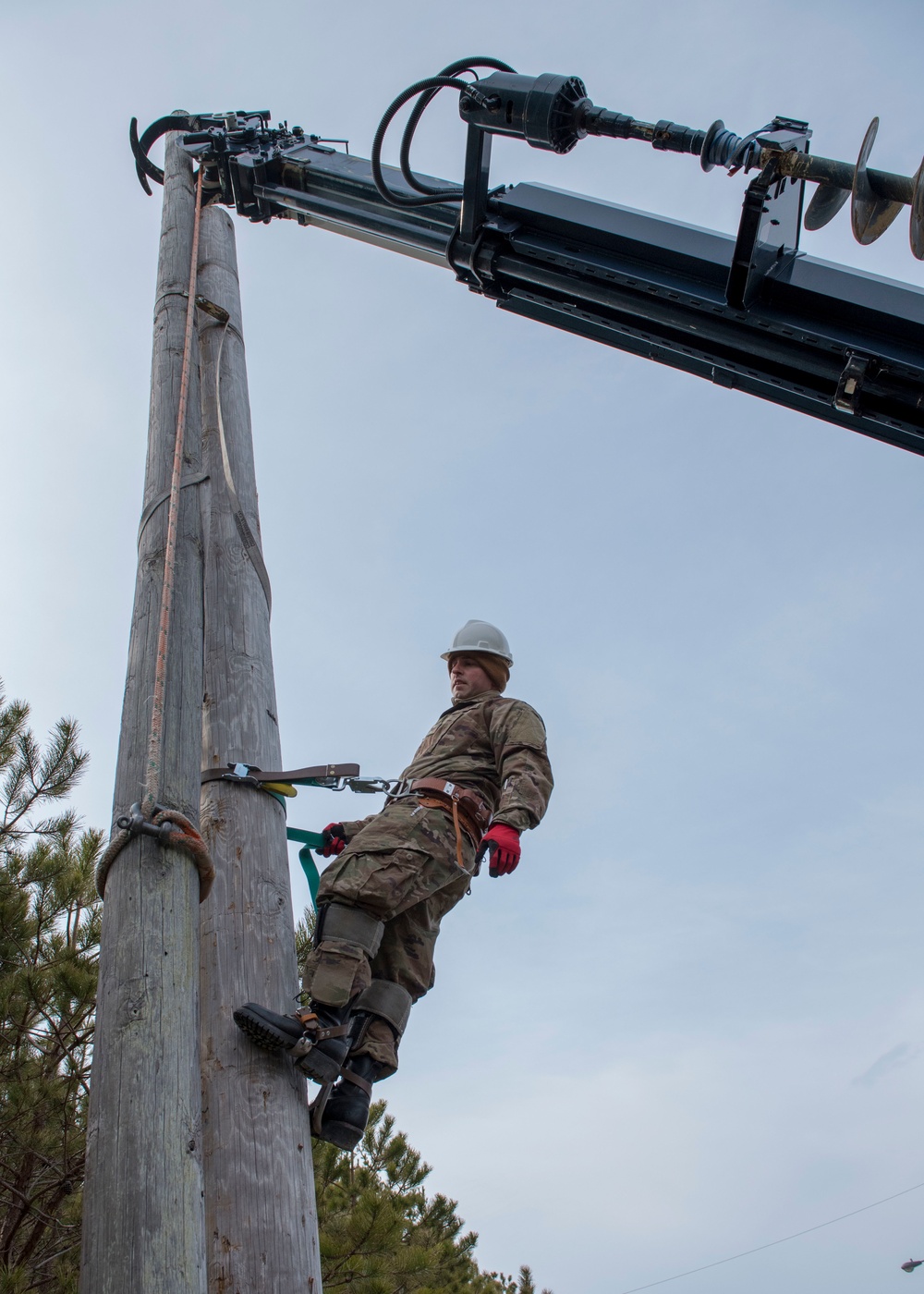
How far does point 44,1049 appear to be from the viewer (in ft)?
19.0

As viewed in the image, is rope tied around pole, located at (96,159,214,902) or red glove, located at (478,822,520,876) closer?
rope tied around pole, located at (96,159,214,902)

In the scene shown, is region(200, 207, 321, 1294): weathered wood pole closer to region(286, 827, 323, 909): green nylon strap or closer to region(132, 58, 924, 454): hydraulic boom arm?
region(286, 827, 323, 909): green nylon strap

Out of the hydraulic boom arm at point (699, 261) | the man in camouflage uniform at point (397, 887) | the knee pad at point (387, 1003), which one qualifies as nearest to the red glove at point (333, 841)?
the man in camouflage uniform at point (397, 887)

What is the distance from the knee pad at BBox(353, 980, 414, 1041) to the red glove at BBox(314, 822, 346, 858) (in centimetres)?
53

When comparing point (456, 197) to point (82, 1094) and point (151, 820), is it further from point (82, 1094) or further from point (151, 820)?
point (82, 1094)

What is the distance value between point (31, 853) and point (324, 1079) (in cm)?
417

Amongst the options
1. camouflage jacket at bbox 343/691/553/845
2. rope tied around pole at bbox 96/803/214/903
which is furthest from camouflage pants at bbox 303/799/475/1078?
rope tied around pole at bbox 96/803/214/903

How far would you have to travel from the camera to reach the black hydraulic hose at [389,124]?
350 cm

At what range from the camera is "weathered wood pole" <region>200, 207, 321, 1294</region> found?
222 cm

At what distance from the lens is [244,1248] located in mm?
2178

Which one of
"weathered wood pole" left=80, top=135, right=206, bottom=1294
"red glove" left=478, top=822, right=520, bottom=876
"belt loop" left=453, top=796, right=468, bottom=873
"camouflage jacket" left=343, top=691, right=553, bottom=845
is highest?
"camouflage jacket" left=343, top=691, right=553, bottom=845

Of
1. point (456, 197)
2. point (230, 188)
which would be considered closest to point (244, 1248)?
point (456, 197)

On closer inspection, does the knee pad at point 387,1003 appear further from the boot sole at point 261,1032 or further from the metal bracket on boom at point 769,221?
the metal bracket on boom at point 769,221

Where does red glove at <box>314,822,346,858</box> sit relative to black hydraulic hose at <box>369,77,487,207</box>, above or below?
below
